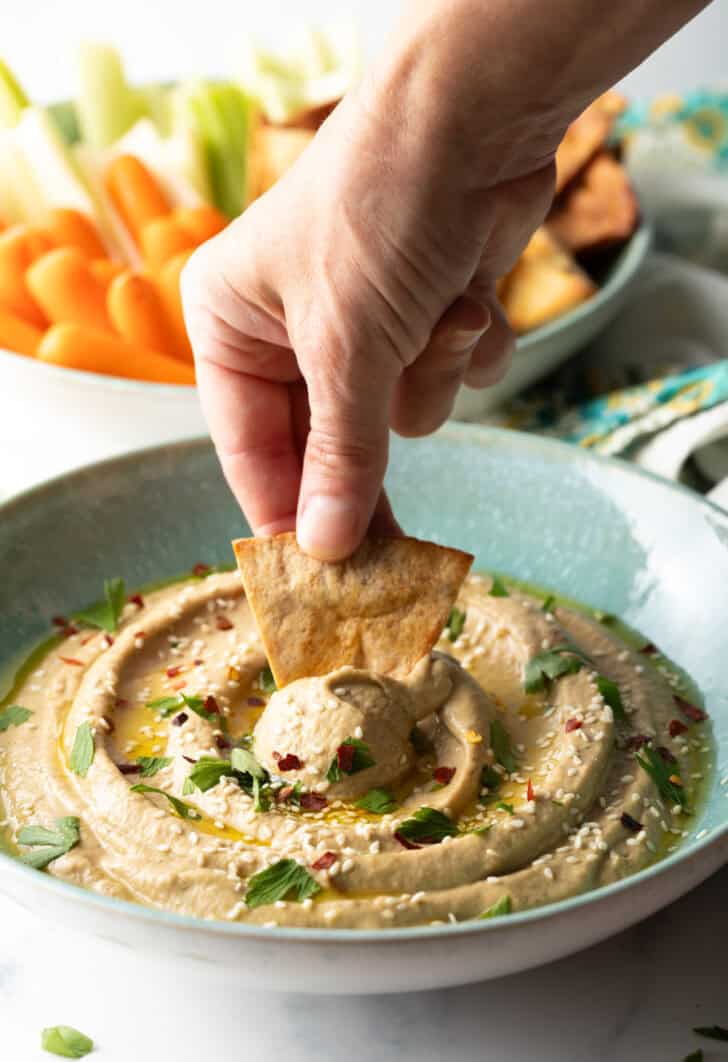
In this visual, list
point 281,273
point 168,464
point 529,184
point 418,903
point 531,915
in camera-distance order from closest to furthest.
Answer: point 531,915
point 418,903
point 281,273
point 529,184
point 168,464

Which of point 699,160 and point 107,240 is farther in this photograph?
point 699,160

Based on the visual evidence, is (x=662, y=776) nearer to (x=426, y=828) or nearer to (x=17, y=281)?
(x=426, y=828)

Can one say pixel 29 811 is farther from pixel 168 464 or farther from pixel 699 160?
pixel 699 160

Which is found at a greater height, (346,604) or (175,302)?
(346,604)

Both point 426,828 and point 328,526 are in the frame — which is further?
point 328,526

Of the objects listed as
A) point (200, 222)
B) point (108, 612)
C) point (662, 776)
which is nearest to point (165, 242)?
point (200, 222)

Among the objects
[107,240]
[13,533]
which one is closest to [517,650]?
[13,533]
